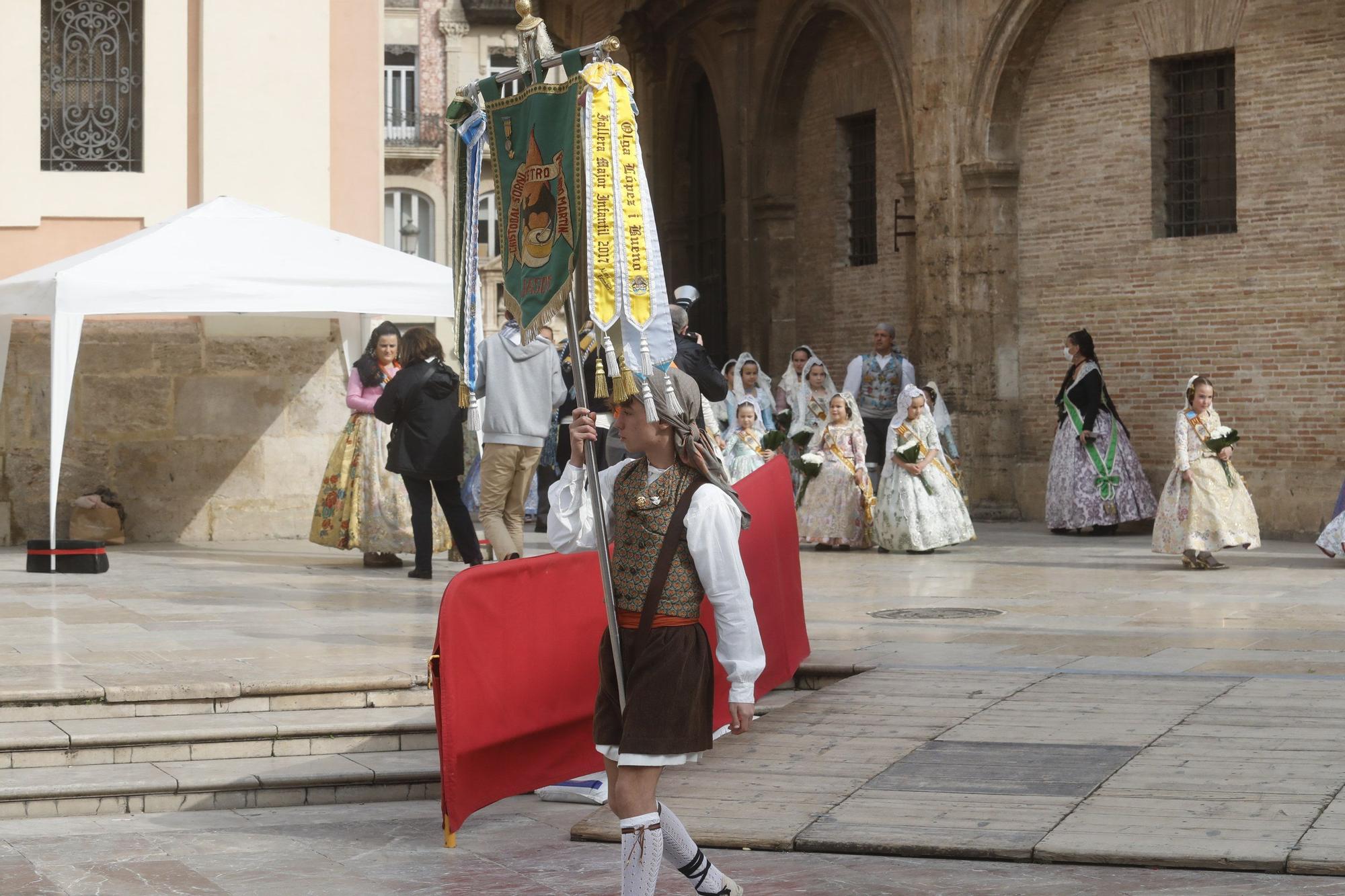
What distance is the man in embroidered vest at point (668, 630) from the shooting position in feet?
15.9

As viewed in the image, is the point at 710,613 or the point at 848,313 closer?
the point at 710,613

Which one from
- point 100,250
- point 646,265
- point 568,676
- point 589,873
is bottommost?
point 589,873

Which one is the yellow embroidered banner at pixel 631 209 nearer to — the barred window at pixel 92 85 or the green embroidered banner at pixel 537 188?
the green embroidered banner at pixel 537 188

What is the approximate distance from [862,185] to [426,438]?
11.2 meters

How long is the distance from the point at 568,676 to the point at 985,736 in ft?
5.47

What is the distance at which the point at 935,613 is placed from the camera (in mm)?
10578

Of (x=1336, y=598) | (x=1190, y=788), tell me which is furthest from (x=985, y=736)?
(x=1336, y=598)

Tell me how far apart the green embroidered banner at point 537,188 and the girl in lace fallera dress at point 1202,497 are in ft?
27.2

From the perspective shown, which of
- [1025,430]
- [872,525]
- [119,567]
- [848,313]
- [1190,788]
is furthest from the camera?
[848,313]

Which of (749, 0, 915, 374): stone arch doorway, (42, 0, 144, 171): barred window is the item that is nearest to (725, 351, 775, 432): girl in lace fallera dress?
(749, 0, 915, 374): stone arch doorway

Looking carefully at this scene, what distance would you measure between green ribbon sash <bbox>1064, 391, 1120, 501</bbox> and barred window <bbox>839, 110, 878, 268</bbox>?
5038 millimetres

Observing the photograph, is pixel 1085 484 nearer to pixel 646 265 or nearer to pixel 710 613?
pixel 710 613

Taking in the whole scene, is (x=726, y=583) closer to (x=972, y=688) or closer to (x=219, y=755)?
(x=219, y=755)

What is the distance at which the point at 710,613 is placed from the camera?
23.5 ft
